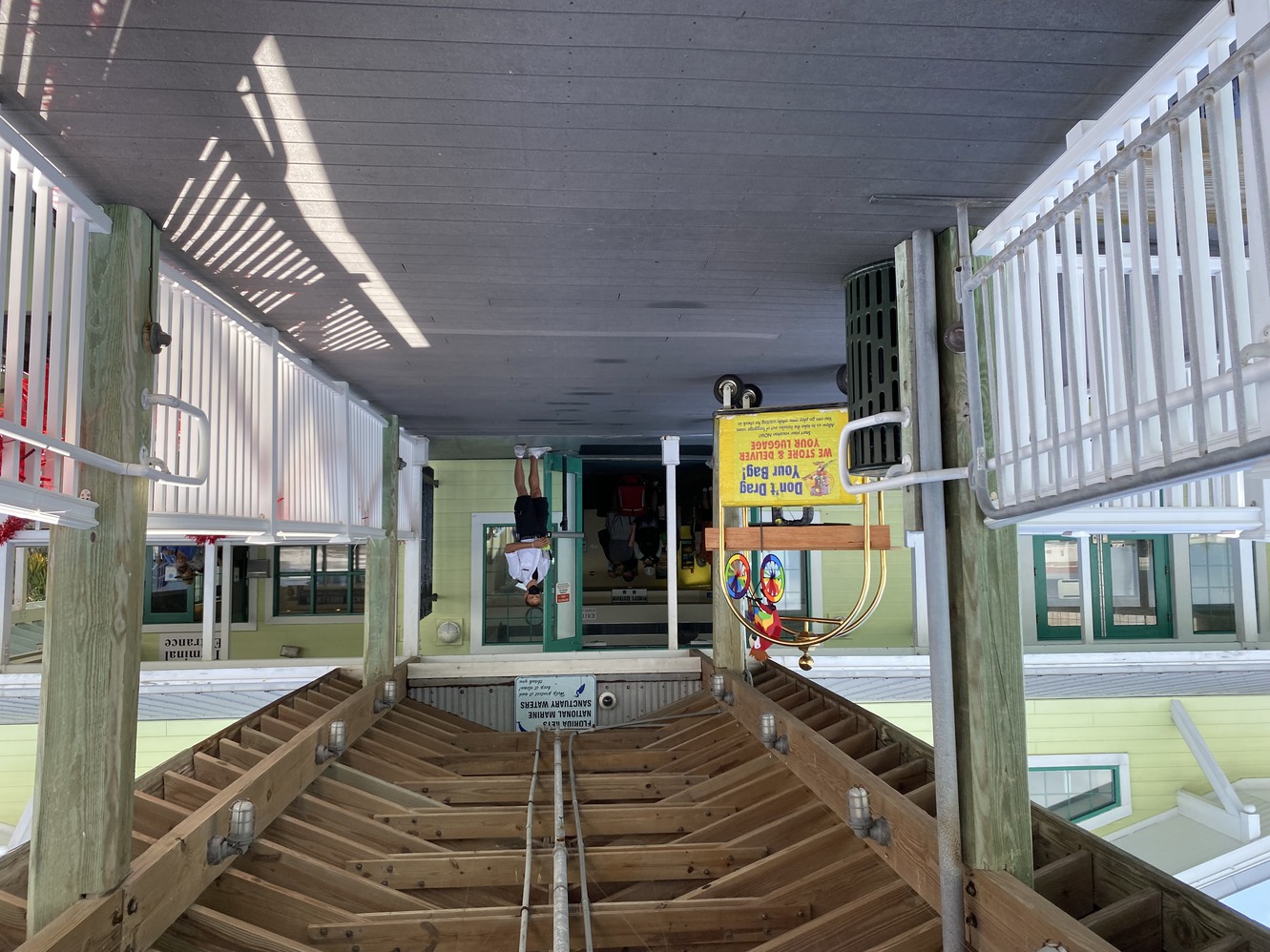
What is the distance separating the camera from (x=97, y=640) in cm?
263

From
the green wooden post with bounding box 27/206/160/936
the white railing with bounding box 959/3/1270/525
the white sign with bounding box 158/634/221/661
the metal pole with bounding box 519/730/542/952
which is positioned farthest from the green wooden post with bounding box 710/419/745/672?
the white sign with bounding box 158/634/221/661

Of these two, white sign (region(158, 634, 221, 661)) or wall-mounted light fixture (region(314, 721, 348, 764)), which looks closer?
wall-mounted light fixture (region(314, 721, 348, 764))

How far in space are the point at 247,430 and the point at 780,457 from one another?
2.82 m

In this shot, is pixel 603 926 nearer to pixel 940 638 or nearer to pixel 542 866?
pixel 542 866

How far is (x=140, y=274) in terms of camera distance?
2.82 meters

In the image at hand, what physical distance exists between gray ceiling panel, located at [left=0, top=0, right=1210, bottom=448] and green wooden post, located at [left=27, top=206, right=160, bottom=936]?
453 millimetres

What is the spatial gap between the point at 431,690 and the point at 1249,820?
739cm

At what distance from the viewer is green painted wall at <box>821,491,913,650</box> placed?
10859mm

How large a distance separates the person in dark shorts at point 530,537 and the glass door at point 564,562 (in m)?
0.71

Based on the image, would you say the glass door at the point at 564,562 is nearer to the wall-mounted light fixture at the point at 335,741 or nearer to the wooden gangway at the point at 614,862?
the wooden gangway at the point at 614,862

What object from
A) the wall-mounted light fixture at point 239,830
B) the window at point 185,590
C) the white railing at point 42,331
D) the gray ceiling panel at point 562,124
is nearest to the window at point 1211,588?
the gray ceiling panel at point 562,124

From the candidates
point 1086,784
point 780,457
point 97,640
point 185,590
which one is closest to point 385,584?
point 780,457

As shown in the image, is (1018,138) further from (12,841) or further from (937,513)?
(12,841)

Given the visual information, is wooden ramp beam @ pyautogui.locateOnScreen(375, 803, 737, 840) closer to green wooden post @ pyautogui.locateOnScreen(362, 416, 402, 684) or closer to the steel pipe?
the steel pipe
